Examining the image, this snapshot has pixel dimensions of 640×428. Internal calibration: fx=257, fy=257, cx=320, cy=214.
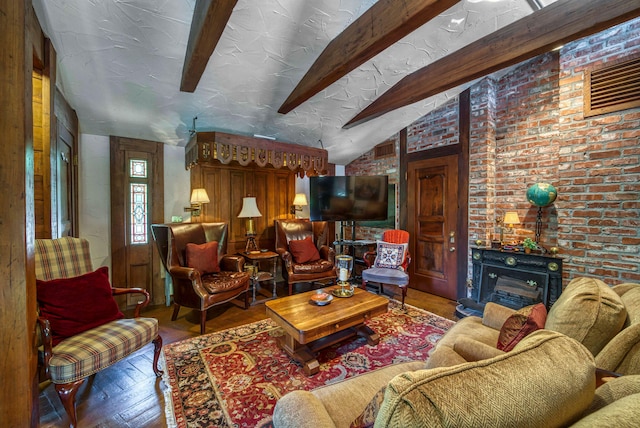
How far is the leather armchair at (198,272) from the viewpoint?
2.74 meters

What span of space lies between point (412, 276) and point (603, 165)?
2547mm

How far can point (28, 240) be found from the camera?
1265 millimetres

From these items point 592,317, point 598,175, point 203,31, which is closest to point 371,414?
point 592,317

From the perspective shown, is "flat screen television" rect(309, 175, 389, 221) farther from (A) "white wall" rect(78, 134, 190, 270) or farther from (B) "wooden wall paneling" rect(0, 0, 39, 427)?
(B) "wooden wall paneling" rect(0, 0, 39, 427)

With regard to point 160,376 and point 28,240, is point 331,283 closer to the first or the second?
point 160,376

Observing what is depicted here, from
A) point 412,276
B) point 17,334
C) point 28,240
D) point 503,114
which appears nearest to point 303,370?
point 17,334

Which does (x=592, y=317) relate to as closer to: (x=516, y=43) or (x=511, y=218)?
(x=511, y=218)

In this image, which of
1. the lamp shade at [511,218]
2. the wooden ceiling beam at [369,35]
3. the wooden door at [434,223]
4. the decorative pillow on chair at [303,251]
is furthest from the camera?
the decorative pillow on chair at [303,251]

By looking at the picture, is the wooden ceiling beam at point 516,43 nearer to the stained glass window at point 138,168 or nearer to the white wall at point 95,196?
the stained glass window at point 138,168

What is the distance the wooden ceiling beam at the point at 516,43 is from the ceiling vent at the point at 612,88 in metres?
0.67

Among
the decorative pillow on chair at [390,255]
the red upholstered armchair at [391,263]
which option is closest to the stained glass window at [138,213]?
the red upholstered armchair at [391,263]

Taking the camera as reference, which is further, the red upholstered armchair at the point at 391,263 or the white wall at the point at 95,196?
the red upholstered armchair at the point at 391,263

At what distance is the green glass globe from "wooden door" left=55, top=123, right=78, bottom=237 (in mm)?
4582

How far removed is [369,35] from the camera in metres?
1.99
